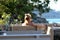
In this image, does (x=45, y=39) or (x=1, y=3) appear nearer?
(x=45, y=39)

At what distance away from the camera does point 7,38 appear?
2039mm

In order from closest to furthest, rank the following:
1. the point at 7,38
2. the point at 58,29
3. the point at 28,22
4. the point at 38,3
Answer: the point at 58,29, the point at 7,38, the point at 28,22, the point at 38,3

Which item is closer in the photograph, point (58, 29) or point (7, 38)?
point (58, 29)

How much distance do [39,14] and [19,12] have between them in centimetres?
138

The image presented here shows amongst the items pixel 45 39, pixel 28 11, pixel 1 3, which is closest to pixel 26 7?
pixel 28 11

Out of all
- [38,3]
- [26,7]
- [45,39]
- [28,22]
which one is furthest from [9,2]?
[45,39]

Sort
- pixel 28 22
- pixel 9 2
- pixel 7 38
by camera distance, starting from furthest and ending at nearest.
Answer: pixel 9 2
pixel 28 22
pixel 7 38

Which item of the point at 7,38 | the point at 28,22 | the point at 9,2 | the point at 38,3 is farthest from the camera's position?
the point at 38,3

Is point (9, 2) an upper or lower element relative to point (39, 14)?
upper

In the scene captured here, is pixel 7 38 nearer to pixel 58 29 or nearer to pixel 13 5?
pixel 58 29

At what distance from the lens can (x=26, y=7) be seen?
8727 millimetres

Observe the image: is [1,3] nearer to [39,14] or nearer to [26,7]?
[26,7]

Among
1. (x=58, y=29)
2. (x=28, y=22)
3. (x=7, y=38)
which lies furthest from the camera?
(x=28, y=22)

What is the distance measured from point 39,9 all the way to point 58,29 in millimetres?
8156
